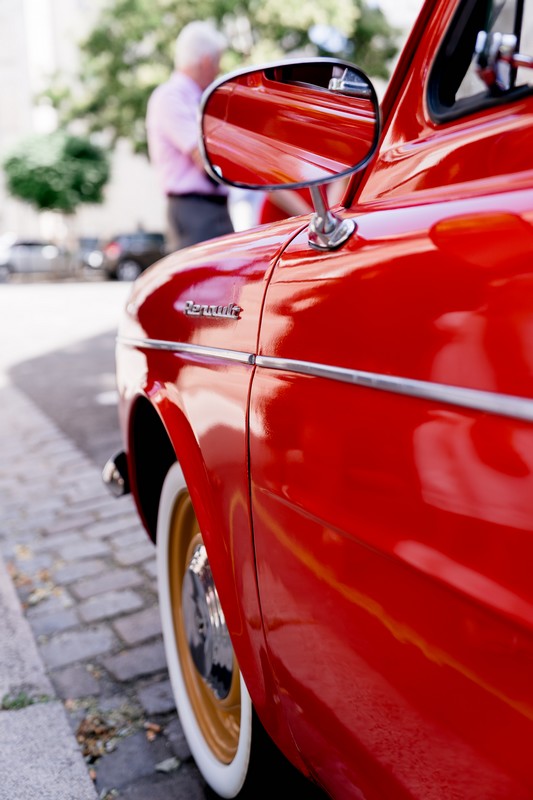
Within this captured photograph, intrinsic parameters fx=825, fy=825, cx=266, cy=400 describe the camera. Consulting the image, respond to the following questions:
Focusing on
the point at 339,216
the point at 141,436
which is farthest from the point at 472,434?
the point at 141,436

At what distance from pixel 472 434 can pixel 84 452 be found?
14.9ft

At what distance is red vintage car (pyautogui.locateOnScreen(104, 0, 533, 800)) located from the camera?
92cm

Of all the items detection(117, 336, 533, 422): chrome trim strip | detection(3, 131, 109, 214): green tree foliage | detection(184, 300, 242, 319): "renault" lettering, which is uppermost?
detection(117, 336, 533, 422): chrome trim strip

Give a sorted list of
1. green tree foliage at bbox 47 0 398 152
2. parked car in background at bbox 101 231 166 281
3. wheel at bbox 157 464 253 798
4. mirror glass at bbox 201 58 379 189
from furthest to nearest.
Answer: parked car in background at bbox 101 231 166 281, green tree foliage at bbox 47 0 398 152, wheel at bbox 157 464 253 798, mirror glass at bbox 201 58 379 189

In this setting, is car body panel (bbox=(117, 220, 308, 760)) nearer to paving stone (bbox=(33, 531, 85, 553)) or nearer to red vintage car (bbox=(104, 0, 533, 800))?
red vintage car (bbox=(104, 0, 533, 800))

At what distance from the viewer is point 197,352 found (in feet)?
5.59

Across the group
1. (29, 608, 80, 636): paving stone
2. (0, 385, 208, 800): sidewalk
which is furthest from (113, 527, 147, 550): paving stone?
(29, 608, 80, 636): paving stone

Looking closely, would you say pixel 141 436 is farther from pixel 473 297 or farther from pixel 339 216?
pixel 473 297

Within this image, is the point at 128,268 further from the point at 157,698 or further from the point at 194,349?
the point at 194,349

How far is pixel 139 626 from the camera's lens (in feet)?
9.54

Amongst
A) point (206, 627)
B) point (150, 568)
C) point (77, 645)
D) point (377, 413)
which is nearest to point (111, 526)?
point (150, 568)

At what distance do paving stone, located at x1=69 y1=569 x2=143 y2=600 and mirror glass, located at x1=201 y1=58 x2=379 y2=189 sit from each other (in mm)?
2215

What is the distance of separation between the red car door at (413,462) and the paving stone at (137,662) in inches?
50.9

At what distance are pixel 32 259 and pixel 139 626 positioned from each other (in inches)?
1130
